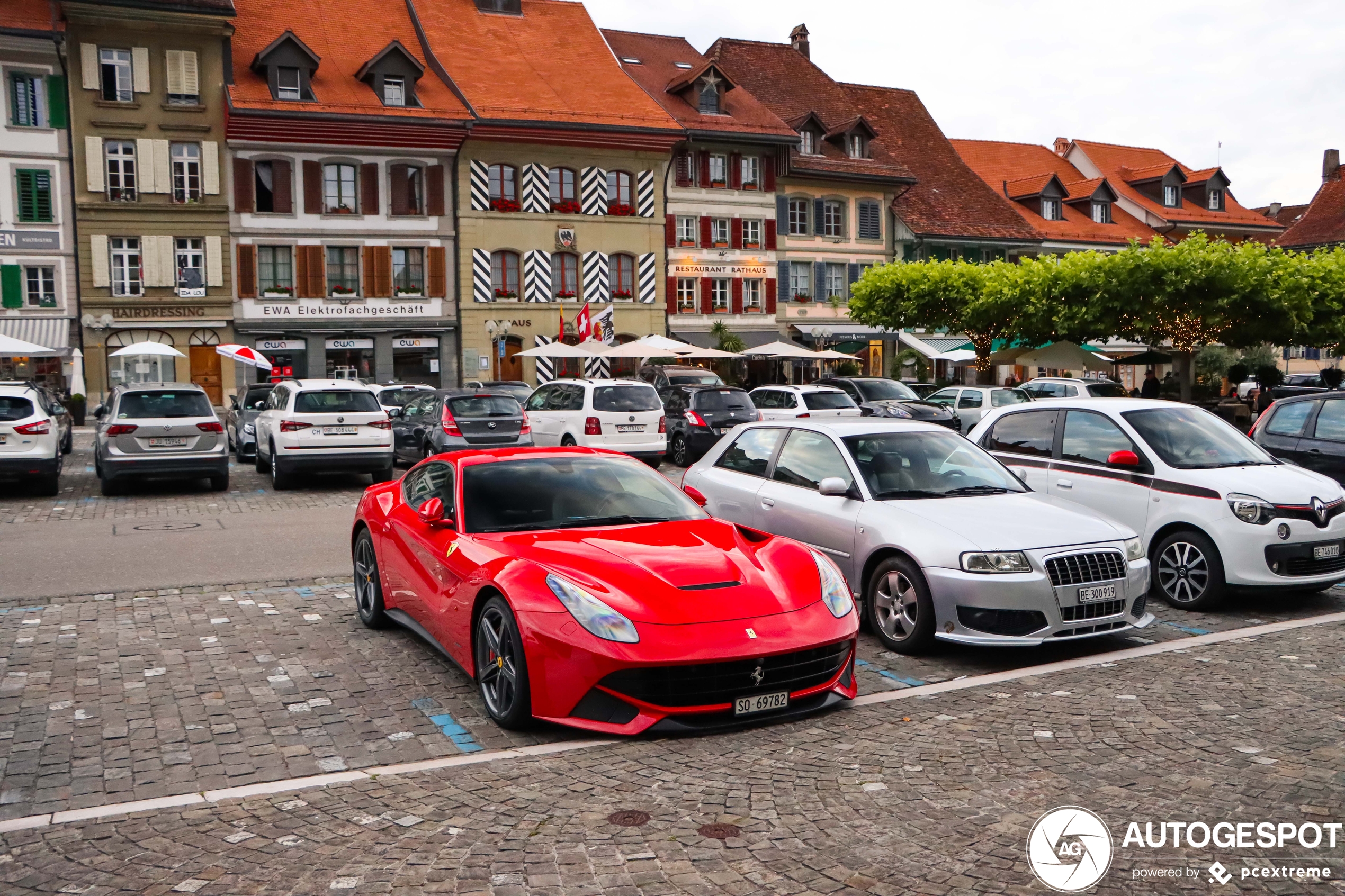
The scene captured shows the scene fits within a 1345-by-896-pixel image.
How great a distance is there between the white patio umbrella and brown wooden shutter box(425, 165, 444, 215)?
1002 centimetres

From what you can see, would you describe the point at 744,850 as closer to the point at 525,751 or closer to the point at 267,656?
the point at 525,751

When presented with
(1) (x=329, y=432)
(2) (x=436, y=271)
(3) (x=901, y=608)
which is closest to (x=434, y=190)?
(2) (x=436, y=271)

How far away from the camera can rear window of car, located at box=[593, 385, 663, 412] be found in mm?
21984

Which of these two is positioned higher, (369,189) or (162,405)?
(369,189)

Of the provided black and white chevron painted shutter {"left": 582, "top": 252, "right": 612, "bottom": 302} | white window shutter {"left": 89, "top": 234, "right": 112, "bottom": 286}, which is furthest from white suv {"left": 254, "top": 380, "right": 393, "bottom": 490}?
black and white chevron painted shutter {"left": 582, "top": 252, "right": 612, "bottom": 302}

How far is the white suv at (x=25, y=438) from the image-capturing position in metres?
16.5

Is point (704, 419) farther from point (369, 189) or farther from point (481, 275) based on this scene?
point (369, 189)

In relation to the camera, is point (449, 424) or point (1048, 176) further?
point (1048, 176)

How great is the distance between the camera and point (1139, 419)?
1011 cm

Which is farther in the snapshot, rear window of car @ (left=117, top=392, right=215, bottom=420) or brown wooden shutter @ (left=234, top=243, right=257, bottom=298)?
brown wooden shutter @ (left=234, top=243, right=257, bottom=298)

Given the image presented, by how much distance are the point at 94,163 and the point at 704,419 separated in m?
26.4

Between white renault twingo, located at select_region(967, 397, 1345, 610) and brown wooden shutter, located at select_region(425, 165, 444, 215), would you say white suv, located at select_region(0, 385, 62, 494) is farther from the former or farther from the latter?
brown wooden shutter, located at select_region(425, 165, 444, 215)

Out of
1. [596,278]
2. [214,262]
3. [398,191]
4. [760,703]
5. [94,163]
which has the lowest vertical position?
[760,703]

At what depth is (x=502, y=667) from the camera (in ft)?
19.7
